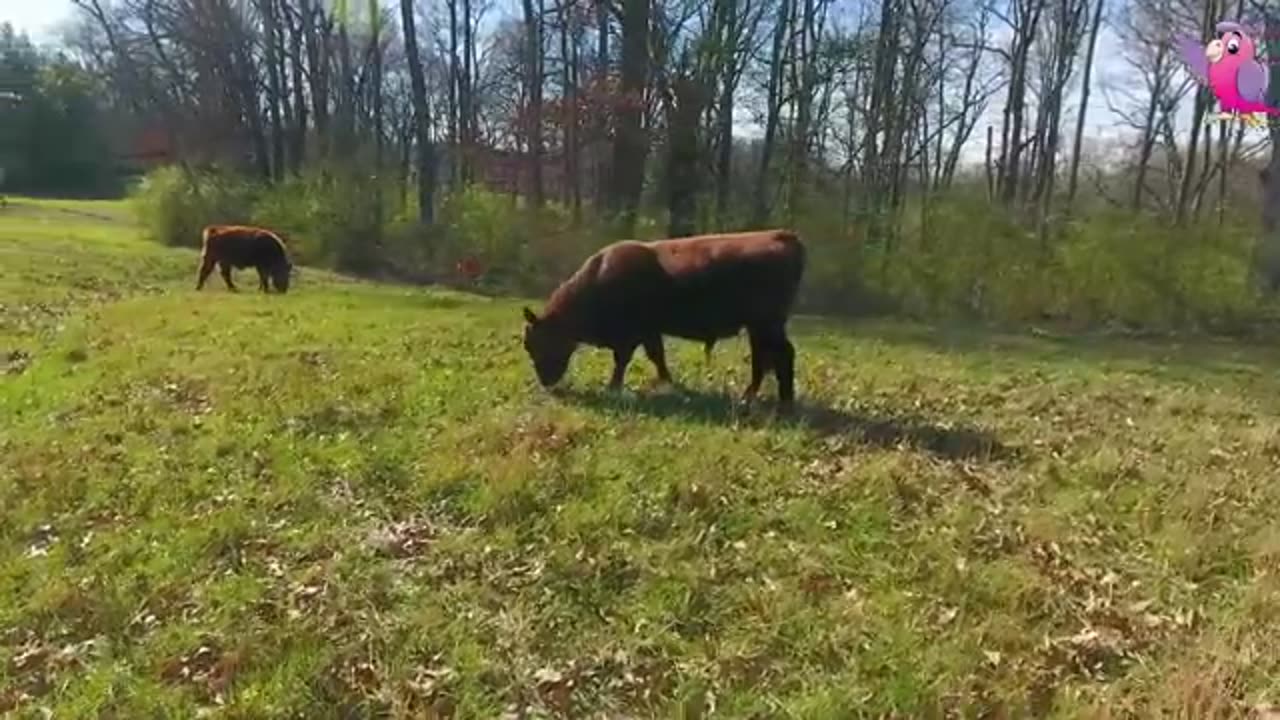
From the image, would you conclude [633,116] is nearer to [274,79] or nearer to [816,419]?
[816,419]

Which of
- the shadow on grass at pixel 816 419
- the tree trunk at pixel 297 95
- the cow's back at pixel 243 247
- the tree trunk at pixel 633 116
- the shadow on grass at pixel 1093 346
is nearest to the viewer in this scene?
the shadow on grass at pixel 816 419

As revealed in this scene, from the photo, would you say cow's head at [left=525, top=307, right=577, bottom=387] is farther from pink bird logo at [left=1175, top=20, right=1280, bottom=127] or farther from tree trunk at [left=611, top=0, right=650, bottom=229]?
pink bird logo at [left=1175, top=20, right=1280, bottom=127]

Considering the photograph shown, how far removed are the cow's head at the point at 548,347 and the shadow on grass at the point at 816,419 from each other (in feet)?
0.72

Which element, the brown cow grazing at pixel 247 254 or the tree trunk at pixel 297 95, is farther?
the tree trunk at pixel 297 95

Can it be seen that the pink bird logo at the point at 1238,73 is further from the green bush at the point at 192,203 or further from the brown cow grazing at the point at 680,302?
the green bush at the point at 192,203

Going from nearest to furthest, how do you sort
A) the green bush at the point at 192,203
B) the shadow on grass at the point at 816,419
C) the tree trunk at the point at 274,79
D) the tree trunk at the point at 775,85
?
the shadow on grass at the point at 816,419, the tree trunk at the point at 775,85, the green bush at the point at 192,203, the tree trunk at the point at 274,79

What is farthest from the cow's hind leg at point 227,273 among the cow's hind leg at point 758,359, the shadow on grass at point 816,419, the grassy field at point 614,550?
the cow's hind leg at point 758,359

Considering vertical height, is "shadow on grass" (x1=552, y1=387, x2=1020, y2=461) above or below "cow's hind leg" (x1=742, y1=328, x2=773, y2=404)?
below

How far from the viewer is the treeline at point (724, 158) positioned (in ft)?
66.1

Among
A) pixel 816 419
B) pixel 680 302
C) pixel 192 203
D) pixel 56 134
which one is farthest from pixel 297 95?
pixel 816 419

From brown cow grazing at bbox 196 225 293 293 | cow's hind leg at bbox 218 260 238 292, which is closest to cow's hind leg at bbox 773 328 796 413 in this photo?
brown cow grazing at bbox 196 225 293 293

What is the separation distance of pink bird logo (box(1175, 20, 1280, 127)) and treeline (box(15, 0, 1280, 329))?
1.49 m

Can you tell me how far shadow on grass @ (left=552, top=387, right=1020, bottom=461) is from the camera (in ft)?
25.3

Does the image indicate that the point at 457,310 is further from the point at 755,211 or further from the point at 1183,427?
the point at 1183,427
